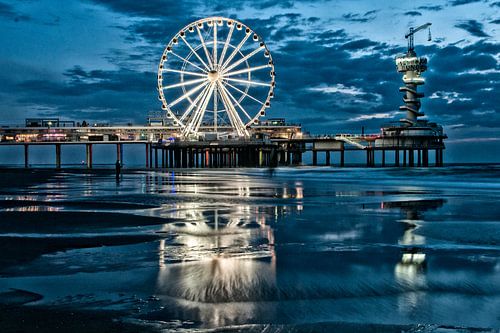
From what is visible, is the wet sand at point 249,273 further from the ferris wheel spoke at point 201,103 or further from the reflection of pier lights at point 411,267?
the ferris wheel spoke at point 201,103

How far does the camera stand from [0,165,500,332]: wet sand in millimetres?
5125

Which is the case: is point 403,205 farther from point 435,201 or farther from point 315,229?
point 315,229

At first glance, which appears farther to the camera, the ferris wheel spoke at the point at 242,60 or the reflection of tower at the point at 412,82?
the reflection of tower at the point at 412,82

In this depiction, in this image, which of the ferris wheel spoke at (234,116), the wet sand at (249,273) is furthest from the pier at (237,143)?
the wet sand at (249,273)

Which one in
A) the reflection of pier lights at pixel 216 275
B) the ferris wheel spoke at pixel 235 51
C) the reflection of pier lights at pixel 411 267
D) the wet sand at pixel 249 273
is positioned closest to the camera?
the wet sand at pixel 249 273

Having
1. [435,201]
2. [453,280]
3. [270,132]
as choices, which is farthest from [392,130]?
[453,280]

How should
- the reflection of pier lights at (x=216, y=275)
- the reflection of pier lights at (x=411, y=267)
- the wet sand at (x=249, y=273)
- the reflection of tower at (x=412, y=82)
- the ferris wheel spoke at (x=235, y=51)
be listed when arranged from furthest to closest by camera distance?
1. the reflection of tower at (x=412, y=82)
2. the ferris wheel spoke at (x=235, y=51)
3. the reflection of pier lights at (x=411, y=267)
4. the reflection of pier lights at (x=216, y=275)
5. the wet sand at (x=249, y=273)

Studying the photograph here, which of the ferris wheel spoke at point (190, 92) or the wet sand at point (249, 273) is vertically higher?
the ferris wheel spoke at point (190, 92)

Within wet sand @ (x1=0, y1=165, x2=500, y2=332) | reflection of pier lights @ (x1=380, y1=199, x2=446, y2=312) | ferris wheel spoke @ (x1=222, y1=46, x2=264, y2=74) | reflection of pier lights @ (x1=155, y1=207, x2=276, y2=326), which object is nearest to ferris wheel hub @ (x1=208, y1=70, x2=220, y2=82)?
ferris wheel spoke @ (x1=222, y1=46, x2=264, y2=74)

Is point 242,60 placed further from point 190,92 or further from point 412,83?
point 412,83

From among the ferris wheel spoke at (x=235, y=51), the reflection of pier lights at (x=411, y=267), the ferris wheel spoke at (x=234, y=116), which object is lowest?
the reflection of pier lights at (x=411, y=267)

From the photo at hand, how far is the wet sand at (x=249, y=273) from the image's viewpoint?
512 cm

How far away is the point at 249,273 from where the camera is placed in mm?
7090

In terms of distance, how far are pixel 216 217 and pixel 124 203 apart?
17.6ft
